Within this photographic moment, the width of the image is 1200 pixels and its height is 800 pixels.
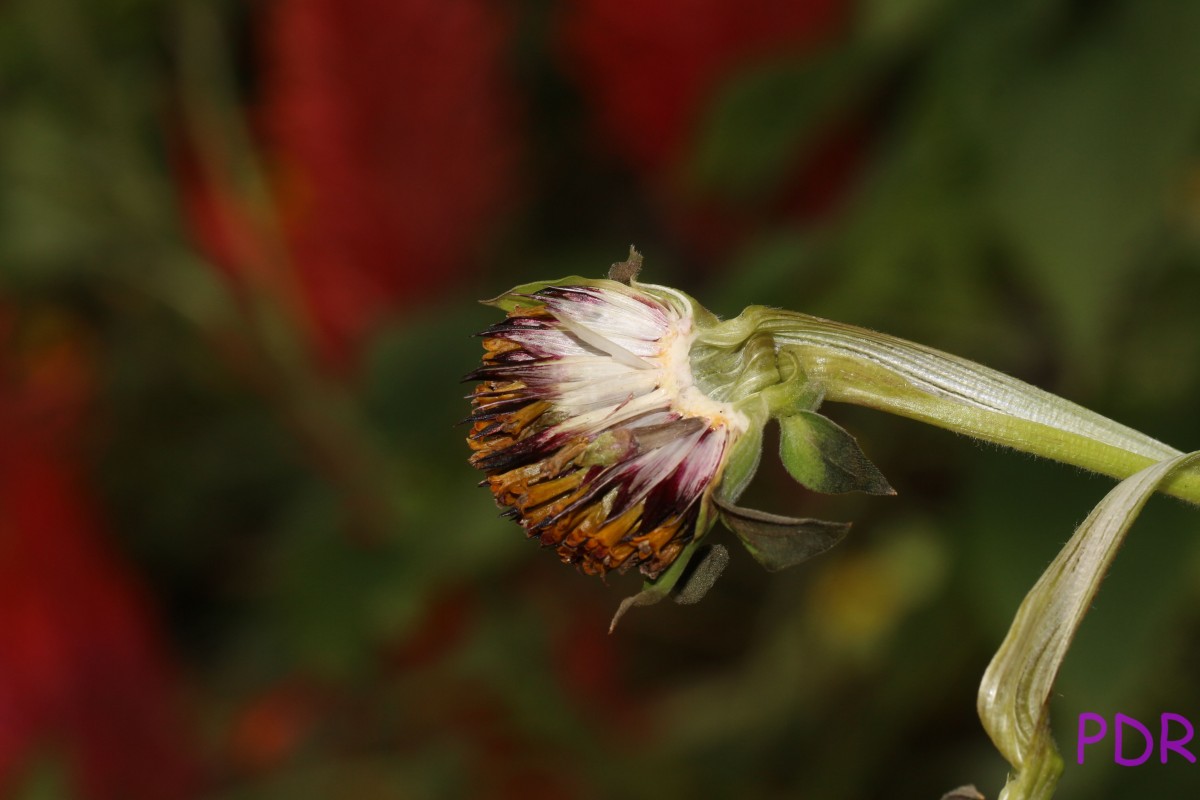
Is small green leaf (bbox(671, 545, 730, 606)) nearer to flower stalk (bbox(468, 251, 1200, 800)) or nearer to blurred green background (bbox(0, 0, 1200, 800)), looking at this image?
flower stalk (bbox(468, 251, 1200, 800))

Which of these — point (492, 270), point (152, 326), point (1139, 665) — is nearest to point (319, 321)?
point (492, 270)

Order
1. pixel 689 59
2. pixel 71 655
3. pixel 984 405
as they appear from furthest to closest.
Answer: pixel 71 655 < pixel 689 59 < pixel 984 405

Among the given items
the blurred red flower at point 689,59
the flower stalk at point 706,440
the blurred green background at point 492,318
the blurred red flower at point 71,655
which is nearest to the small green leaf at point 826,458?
the flower stalk at point 706,440

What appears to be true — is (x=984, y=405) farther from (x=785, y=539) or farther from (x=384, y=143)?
(x=384, y=143)

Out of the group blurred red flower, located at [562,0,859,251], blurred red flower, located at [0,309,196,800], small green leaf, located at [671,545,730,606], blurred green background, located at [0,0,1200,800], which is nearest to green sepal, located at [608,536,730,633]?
small green leaf, located at [671,545,730,606]

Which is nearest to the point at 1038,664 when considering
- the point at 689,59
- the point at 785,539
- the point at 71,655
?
the point at 785,539

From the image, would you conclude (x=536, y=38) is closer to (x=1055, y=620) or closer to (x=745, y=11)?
(x=745, y=11)

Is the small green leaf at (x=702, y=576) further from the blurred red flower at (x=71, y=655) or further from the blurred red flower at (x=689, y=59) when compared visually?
the blurred red flower at (x=71, y=655)
